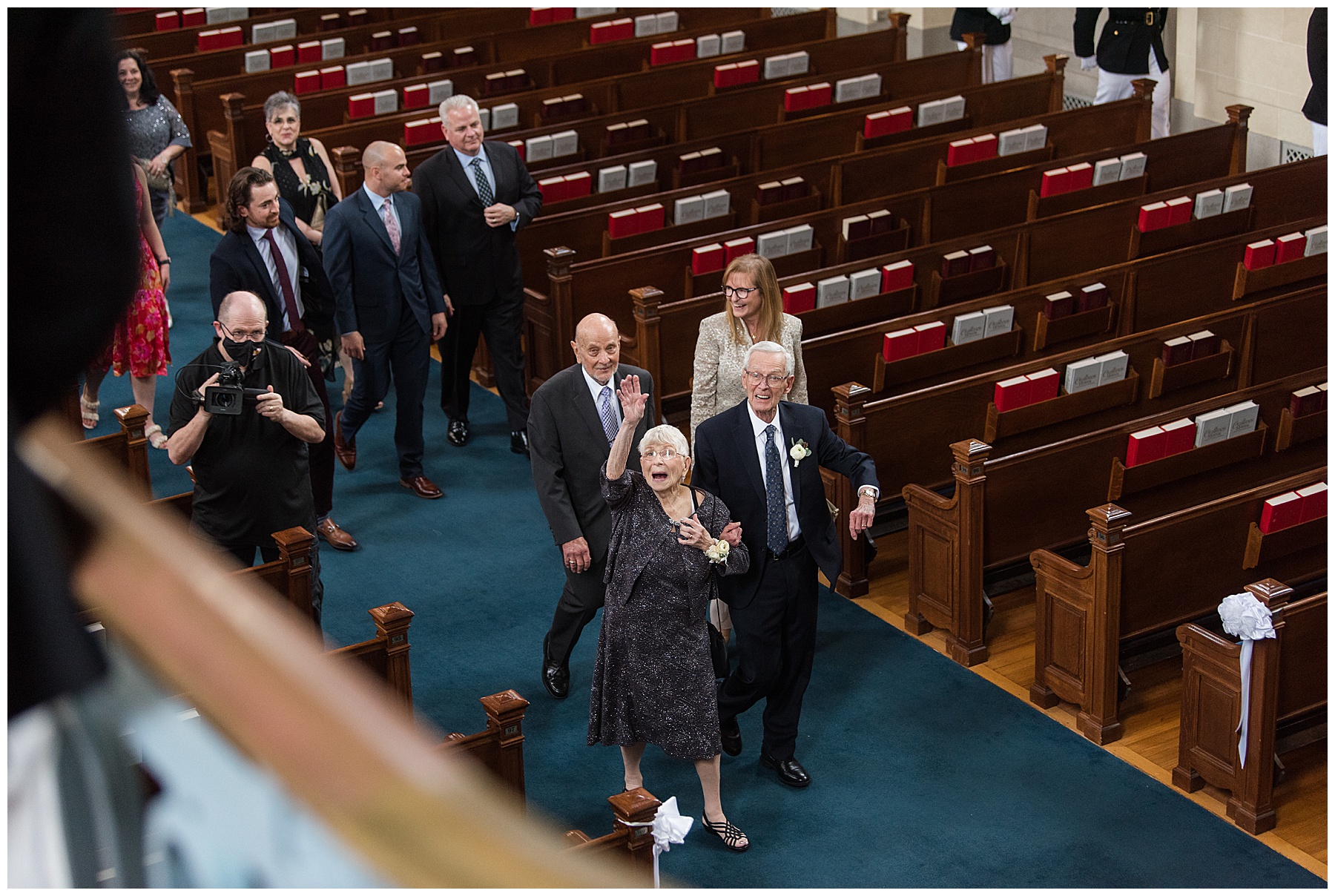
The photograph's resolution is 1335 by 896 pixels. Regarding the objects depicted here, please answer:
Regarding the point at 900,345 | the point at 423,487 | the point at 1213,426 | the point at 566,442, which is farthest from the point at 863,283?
the point at 566,442

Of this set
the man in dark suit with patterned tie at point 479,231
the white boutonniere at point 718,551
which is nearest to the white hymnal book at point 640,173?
the man in dark suit with patterned tie at point 479,231

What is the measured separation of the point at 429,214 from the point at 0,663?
6349 mm

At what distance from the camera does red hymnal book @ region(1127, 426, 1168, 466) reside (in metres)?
5.54

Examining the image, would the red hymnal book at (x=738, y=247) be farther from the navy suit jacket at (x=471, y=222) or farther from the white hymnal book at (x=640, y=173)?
the white hymnal book at (x=640, y=173)

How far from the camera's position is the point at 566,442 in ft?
15.4

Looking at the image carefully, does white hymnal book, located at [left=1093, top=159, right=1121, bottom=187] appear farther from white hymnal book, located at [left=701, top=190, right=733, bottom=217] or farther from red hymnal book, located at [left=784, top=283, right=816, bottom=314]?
red hymnal book, located at [left=784, top=283, right=816, bottom=314]

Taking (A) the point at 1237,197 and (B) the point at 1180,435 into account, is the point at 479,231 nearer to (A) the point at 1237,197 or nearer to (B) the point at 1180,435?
(B) the point at 1180,435

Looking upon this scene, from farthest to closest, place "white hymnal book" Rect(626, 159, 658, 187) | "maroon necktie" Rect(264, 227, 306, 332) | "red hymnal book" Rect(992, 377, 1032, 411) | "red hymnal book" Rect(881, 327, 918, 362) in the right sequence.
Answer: "white hymnal book" Rect(626, 159, 658, 187) < "red hymnal book" Rect(881, 327, 918, 362) < "red hymnal book" Rect(992, 377, 1032, 411) < "maroon necktie" Rect(264, 227, 306, 332)

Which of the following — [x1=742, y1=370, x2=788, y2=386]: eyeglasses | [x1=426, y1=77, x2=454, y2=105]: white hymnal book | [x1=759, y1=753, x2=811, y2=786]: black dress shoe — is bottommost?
[x1=759, y1=753, x2=811, y2=786]: black dress shoe

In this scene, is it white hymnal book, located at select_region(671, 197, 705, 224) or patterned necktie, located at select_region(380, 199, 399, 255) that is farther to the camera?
white hymnal book, located at select_region(671, 197, 705, 224)

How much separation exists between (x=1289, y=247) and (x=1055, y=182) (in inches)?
51.5

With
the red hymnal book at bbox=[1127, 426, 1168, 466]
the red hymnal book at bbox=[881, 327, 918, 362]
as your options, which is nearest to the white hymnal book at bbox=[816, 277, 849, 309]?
the red hymnal book at bbox=[881, 327, 918, 362]

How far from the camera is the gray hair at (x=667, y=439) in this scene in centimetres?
405

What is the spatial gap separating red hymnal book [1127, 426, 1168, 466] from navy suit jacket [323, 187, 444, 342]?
2.91 meters
